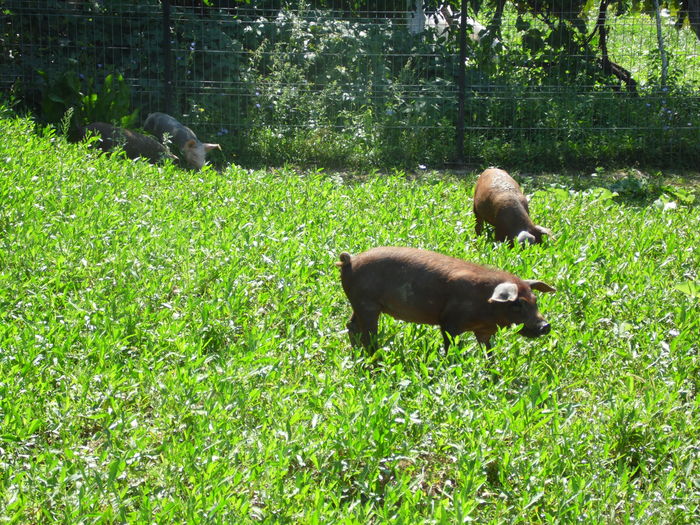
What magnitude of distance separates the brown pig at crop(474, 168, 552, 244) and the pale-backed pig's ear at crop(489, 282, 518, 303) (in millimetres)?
2520

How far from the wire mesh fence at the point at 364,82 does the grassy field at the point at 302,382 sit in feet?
16.5

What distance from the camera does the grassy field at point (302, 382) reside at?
3.97 m

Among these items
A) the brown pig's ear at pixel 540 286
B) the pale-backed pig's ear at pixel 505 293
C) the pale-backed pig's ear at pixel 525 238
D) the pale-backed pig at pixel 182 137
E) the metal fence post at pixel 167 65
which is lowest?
the pale-backed pig's ear at pixel 525 238

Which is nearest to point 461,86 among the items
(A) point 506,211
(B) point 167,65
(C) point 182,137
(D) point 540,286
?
(C) point 182,137

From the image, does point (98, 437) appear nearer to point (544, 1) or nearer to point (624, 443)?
point (624, 443)

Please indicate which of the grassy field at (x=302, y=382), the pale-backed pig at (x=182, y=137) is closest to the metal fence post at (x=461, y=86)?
the pale-backed pig at (x=182, y=137)

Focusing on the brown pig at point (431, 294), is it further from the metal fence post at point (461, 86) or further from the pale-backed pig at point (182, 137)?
the metal fence post at point (461, 86)

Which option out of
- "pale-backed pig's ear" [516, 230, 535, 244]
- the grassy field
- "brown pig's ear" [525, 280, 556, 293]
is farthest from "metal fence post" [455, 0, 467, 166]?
"brown pig's ear" [525, 280, 556, 293]

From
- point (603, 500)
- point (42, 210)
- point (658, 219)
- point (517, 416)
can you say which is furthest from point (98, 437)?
point (658, 219)

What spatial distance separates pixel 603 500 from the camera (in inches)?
156

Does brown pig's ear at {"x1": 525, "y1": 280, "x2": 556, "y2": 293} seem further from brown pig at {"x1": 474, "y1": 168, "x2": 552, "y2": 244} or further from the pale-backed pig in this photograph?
the pale-backed pig

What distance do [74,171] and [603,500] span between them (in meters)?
6.61

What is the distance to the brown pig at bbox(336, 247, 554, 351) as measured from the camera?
18.1 ft

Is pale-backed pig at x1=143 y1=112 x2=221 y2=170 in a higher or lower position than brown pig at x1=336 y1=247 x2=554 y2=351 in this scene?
higher
